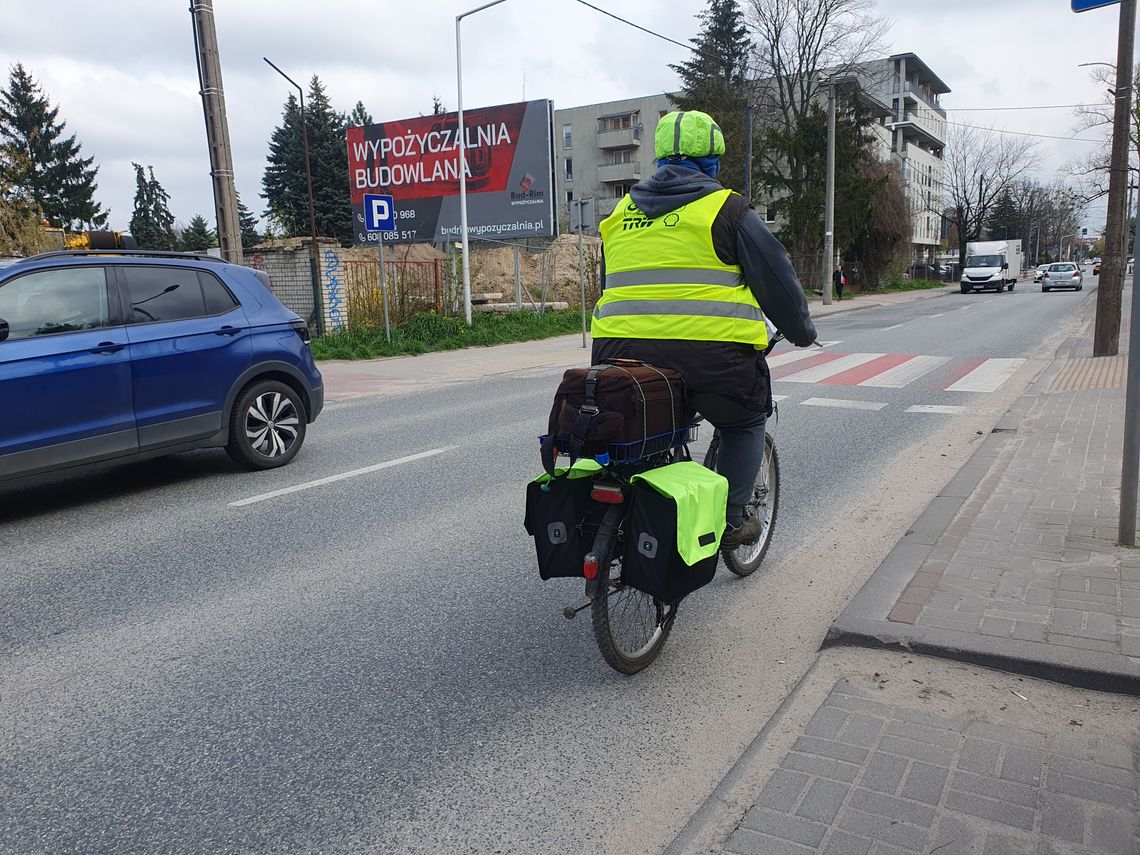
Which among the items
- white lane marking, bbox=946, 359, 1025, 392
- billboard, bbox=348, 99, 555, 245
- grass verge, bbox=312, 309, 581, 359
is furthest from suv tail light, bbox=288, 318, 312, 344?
billboard, bbox=348, 99, 555, 245

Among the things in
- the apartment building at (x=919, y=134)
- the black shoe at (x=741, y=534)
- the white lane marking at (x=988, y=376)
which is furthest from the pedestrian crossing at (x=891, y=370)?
the apartment building at (x=919, y=134)

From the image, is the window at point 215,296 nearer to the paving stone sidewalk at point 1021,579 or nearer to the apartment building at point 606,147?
the paving stone sidewalk at point 1021,579

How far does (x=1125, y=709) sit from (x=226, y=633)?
142 inches

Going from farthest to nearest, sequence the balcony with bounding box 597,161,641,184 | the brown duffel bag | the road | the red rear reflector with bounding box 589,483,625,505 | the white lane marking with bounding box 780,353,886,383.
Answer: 1. the balcony with bounding box 597,161,641,184
2. the white lane marking with bounding box 780,353,886,383
3. the red rear reflector with bounding box 589,483,625,505
4. the brown duffel bag
5. the road

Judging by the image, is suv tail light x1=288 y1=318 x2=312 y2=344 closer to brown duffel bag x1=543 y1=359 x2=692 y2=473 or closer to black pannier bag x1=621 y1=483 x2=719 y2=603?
brown duffel bag x1=543 y1=359 x2=692 y2=473

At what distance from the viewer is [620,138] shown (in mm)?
70750

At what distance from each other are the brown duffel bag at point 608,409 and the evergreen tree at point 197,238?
28243 millimetres

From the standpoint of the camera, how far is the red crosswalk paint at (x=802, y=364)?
13340mm

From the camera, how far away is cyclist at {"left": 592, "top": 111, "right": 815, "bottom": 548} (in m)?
3.32

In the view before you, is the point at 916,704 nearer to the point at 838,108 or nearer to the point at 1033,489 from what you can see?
the point at 1033,489

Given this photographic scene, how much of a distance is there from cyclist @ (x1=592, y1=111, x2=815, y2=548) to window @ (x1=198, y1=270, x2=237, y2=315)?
4644mm

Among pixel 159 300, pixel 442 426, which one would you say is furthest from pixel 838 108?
pixel 159 300

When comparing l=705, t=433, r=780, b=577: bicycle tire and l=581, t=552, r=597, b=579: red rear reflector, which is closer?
l=581, t=552, r=597, b=579: red rear reflector

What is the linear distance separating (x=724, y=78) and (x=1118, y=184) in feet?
130
